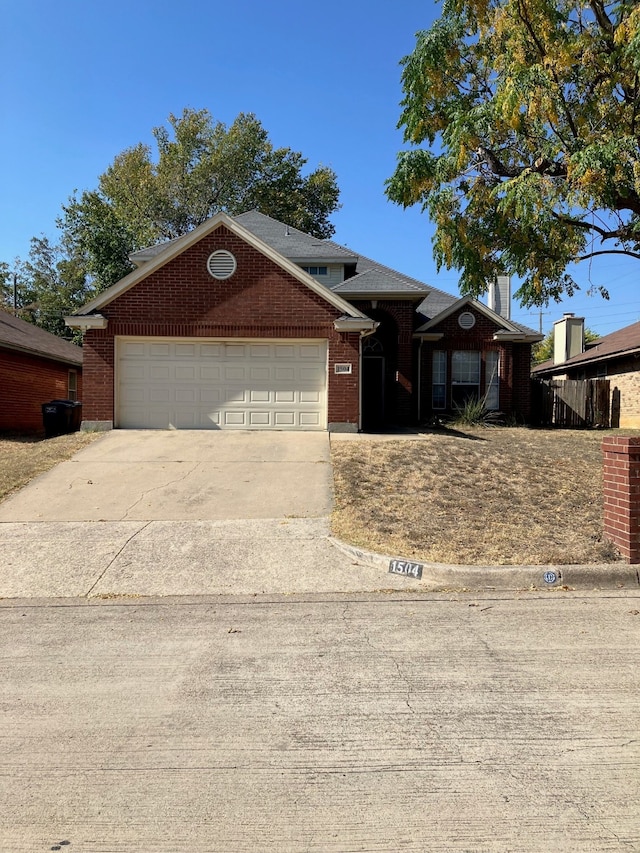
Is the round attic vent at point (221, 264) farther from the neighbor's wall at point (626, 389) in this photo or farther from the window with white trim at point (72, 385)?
the neighbor's wall at point (626, 389)

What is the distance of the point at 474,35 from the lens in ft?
36.7

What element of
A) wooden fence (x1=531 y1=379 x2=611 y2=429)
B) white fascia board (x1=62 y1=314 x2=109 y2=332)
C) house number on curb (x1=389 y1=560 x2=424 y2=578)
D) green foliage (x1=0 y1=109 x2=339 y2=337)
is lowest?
house number on curb (x1=389 y1=560 x2=424 y2=578)

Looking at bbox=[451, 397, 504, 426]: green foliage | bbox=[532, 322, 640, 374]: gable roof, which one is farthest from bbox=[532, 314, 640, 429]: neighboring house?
bbox=[451, 397, 504, 426]: green foliage

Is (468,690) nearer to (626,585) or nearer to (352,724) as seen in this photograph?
(352,724)

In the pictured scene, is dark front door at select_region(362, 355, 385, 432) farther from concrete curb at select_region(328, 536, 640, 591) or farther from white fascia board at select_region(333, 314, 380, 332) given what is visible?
concrete curb at select_region(328, 536, 640, 591)

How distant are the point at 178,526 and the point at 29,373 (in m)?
14.6

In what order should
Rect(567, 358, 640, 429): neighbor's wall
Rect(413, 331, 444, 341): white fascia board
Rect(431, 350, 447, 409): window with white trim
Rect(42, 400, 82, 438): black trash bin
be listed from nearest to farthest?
Rect(42, 400, 82, 438): black trash bin → Rect(413, 331, 444, 341): white fascia board → Rect(431, 350, 447, 409): window with white trim → Rect(567, 358, 640, 429): neighbor's wall

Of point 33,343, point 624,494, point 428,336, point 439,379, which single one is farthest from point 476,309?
point 33,343

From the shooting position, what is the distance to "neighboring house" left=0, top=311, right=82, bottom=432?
18.4 metres

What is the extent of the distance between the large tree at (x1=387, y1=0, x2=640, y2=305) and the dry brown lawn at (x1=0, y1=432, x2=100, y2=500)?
321 inches

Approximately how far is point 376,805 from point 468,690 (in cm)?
126

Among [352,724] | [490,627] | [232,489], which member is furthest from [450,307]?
[352,724]

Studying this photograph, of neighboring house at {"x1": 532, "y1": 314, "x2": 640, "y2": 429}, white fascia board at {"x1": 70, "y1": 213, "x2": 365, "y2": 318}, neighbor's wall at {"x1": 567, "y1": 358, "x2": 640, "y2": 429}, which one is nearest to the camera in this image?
white fascia board at {"x1": 70, "y1": 213, "x2": 365, "y2": 318}

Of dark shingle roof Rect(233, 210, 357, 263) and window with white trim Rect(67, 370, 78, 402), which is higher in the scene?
dark shingle roof Rect(233, 210, 357, 263)
